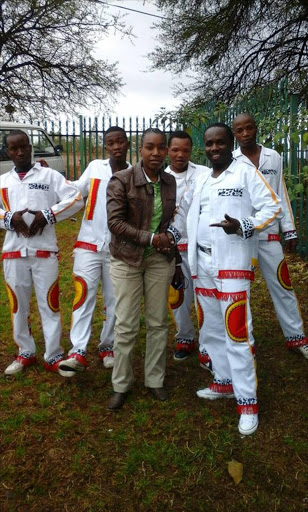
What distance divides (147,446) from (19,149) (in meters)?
2.33

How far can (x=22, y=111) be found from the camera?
14.5 m

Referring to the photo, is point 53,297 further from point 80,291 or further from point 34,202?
point 34,202

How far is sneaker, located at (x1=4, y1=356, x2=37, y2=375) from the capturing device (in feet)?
13.5

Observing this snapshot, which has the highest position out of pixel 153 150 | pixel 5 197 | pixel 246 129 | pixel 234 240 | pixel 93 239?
pixel 246 129

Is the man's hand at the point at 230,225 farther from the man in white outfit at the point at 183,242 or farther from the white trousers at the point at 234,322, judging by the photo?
the man in white outfit at the point at 183,242

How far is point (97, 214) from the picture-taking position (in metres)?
3.92

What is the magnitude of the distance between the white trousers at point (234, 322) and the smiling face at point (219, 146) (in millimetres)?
630

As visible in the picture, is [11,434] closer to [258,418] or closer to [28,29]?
Result: [258,418]

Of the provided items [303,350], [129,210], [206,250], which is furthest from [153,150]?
[303,350]

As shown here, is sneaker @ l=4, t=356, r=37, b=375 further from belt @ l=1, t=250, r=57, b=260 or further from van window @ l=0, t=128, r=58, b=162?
van window @ l=0, t=128, r=58, b=162

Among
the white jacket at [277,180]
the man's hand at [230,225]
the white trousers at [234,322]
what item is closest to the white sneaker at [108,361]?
the white trousers at [234,322]

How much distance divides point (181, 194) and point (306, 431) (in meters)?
2.05

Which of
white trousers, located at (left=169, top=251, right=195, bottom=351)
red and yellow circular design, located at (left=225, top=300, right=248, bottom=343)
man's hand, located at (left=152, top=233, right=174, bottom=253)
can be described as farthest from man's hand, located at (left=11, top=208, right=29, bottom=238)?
red and yellow circular design, located at (left=225, top=300, right=248, bottom=343)

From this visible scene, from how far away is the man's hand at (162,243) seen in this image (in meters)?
3.25
